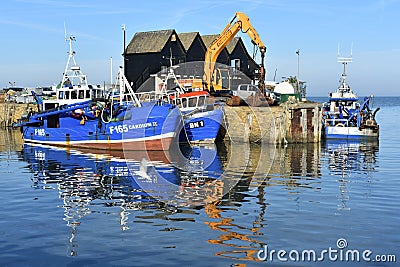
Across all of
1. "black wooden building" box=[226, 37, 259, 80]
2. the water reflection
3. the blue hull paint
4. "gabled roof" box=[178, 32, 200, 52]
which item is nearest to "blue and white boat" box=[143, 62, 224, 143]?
the blue hull paint

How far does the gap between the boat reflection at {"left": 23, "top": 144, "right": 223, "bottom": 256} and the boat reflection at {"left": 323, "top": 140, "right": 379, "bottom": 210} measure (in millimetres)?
4893

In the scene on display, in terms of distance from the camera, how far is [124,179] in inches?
800

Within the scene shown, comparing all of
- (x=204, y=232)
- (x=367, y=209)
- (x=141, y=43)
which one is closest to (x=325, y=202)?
(x=367, y=209)

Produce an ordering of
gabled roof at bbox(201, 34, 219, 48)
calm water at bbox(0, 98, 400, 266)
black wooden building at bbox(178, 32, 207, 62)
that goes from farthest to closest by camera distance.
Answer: gabled roof at bbox(201, 34, 219, 48)
black wooden building at bbox(178, 32, 207, 62)
calm water at bbox(0, 98, 400, 266)

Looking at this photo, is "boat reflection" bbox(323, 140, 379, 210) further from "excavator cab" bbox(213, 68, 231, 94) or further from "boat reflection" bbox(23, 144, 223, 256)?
"excavator cab" bbox(213, 68, 231, 94)

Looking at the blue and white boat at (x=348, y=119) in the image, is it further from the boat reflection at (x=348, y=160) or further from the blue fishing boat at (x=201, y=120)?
the blue fishing boat at (x=201, y=120)

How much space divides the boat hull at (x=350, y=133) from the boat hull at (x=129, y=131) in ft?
44.8

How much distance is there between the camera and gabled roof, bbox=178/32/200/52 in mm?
57344

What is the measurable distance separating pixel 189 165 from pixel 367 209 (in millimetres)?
11223

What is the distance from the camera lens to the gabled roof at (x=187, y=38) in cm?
5734

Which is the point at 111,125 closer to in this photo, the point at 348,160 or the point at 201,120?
the point at 201,120

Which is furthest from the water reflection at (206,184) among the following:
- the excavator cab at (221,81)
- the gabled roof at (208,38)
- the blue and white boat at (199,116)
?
the gabled roof at (208,38)

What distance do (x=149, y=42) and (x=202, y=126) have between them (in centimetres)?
2519

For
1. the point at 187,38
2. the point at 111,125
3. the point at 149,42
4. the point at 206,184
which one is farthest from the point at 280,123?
the point at 187,38
